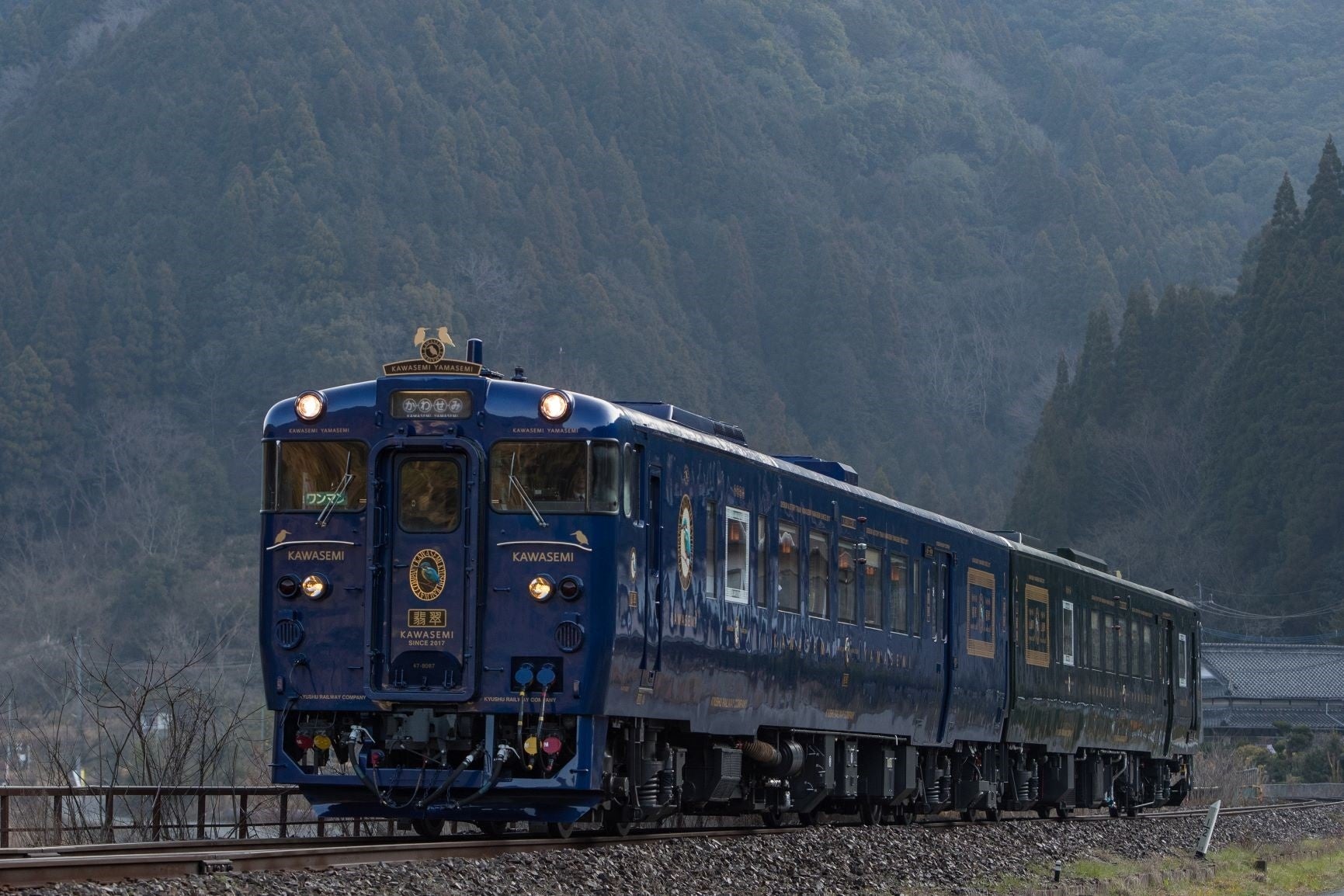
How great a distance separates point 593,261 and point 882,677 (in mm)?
158098

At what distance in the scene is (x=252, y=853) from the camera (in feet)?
44.4

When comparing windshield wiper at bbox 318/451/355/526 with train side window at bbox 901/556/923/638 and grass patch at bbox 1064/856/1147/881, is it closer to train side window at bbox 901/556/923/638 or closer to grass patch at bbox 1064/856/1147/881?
grass patch at bbox 1064/856/1147/881

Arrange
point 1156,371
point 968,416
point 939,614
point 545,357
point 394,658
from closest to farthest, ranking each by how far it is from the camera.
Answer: point 394,658, point 939,614, point 1156,371, point 545,357, point 968,416

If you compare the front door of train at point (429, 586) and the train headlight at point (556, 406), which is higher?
the train headlight at point (556, 406)

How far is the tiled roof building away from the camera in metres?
67.5

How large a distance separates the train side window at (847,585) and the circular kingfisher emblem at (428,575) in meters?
5.95

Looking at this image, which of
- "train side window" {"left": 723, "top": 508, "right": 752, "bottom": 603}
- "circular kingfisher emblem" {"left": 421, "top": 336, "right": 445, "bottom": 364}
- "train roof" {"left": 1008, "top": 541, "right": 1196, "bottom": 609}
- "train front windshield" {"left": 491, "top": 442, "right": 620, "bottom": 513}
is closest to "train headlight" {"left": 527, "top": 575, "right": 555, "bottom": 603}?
"train front windshield" {"left": 491, "top": 442, "right": 620, "bottom": 513}

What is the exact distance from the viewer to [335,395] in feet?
53.5

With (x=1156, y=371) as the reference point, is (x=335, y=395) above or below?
below

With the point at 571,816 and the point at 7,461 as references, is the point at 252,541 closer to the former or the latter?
the point at 7,461

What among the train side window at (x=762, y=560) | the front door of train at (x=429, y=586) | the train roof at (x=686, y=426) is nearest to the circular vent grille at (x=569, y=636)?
the front door of train at (x=429, y=586)

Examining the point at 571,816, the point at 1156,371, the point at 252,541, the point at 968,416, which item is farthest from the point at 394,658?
the point at 968,416

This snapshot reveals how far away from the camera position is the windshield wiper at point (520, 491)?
15.8 meters

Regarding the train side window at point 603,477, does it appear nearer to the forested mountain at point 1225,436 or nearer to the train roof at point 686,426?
the train roof at point 686,426
